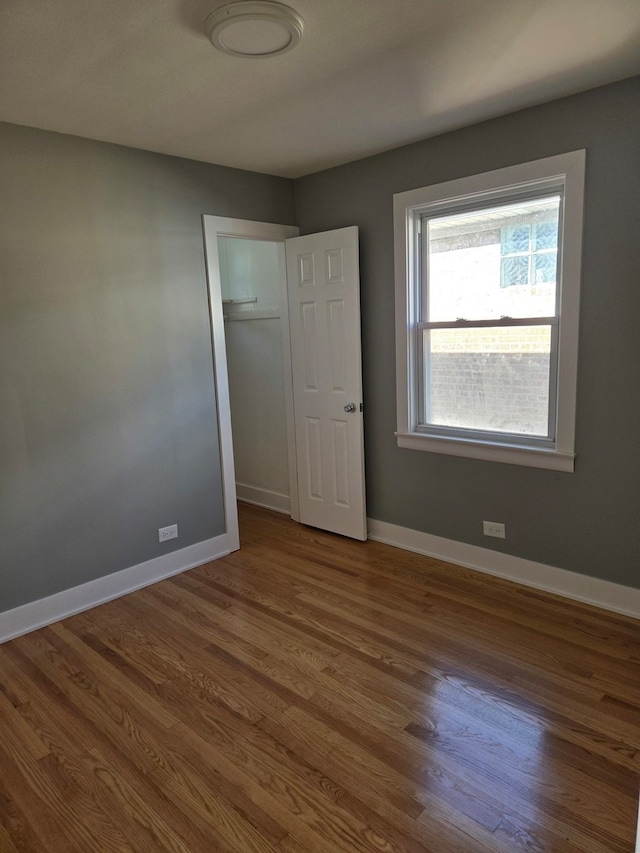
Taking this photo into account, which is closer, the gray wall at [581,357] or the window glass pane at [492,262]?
the gray wall at [581,357]

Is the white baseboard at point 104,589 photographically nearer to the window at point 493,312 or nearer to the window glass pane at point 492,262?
the window at point 493,312

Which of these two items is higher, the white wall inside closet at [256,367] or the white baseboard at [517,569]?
the white wall inside closet at [256,367]

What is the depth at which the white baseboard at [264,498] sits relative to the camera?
4570mm

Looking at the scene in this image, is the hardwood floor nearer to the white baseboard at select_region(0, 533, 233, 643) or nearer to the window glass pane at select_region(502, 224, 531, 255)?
the white baseboard at select_region(0, 533, 233, 643)

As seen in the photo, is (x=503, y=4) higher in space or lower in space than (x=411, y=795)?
higher

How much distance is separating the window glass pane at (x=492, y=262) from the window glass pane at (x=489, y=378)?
0.12m

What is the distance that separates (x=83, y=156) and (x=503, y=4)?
2159mm

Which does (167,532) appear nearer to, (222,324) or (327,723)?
(222,324)

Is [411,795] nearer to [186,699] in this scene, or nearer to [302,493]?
[186,699]

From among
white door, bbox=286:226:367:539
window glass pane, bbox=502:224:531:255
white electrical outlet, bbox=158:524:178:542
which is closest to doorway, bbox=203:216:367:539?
white door, bbox=286:226:367:539

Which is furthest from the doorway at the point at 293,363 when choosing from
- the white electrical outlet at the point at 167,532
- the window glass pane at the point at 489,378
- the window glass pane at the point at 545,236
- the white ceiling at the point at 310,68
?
the window glass pane at the point at 545,236

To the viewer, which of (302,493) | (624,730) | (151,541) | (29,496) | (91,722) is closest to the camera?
(624,730)

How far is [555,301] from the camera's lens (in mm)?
2869

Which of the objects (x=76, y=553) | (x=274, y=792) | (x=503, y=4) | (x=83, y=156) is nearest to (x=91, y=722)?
(x=274, y=792)
